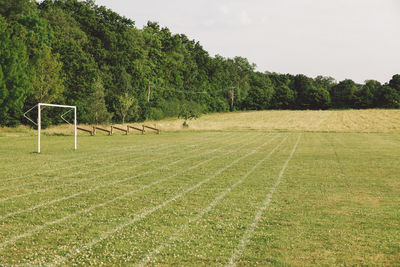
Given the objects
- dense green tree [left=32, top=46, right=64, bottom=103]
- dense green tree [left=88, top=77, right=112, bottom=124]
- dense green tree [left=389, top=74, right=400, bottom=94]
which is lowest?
dense green tree [left=88, top=77, right=112, bottom=124]

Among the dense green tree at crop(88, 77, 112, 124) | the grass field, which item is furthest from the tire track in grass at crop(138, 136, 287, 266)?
the dense green tree at crop(88, 77, 112, 124)

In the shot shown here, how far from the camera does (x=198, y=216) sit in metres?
8.49

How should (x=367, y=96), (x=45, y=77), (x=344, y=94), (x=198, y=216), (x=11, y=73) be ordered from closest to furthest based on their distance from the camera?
(x=198, y=216), (x=11, y=73), (x=45, y=77), (x=367, y=96), (x=344, y=94)

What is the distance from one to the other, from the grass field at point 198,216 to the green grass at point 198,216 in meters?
0.02

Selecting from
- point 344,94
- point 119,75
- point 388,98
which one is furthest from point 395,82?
point 119,75

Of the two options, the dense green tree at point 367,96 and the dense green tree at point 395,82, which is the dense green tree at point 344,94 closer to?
the dense green tree at point 367,96

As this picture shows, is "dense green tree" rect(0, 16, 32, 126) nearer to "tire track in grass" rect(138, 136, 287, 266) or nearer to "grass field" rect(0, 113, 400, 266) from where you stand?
"grass field" rect(0, 113, 400, 266)

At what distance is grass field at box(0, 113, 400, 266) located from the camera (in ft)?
20.2

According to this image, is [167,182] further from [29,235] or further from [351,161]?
[351,161]

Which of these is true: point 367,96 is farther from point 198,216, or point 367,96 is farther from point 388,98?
point 198,216

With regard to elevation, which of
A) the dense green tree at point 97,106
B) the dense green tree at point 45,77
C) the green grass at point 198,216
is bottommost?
the green grass at point 198,216

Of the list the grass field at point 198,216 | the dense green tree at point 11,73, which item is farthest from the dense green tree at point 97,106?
the grass field at point 198,216

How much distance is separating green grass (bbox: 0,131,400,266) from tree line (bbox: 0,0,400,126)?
109 feet

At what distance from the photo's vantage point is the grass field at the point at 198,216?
6.17 meters
